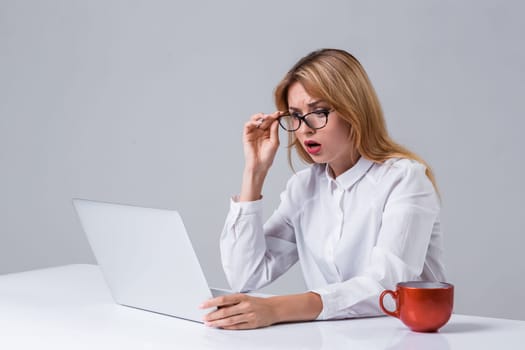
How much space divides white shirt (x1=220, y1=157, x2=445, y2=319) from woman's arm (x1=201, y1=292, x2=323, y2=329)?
103mm

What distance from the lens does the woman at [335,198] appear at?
1666 millimetres

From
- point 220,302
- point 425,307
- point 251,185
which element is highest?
point 251,185

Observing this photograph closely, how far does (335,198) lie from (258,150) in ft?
0.81

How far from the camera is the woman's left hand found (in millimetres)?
1386

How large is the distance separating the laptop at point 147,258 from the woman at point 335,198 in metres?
0.37

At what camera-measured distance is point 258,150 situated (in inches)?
78.2

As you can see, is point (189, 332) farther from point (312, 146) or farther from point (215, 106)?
point (215, 106)

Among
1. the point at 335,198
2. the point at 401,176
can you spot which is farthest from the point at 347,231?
the point at 401,176

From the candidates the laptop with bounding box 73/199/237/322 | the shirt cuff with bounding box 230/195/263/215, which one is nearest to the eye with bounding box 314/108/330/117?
the shirt cuff with bounding box 230/195/263/215

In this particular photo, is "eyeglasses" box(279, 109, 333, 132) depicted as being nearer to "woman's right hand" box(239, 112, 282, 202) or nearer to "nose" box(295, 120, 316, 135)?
"nose" box(295, 120, 316, 135)

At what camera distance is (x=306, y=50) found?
3621 millimetres

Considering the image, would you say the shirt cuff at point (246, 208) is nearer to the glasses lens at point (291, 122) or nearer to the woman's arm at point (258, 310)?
the glasses lens at point (291, 122)

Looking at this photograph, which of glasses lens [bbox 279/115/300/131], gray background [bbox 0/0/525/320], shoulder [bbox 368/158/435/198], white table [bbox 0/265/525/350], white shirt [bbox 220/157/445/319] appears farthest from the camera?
gray background [bbox 0/0/525/320]

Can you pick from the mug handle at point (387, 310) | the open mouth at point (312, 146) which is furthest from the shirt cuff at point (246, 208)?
the mug handle at point (387, 310)
